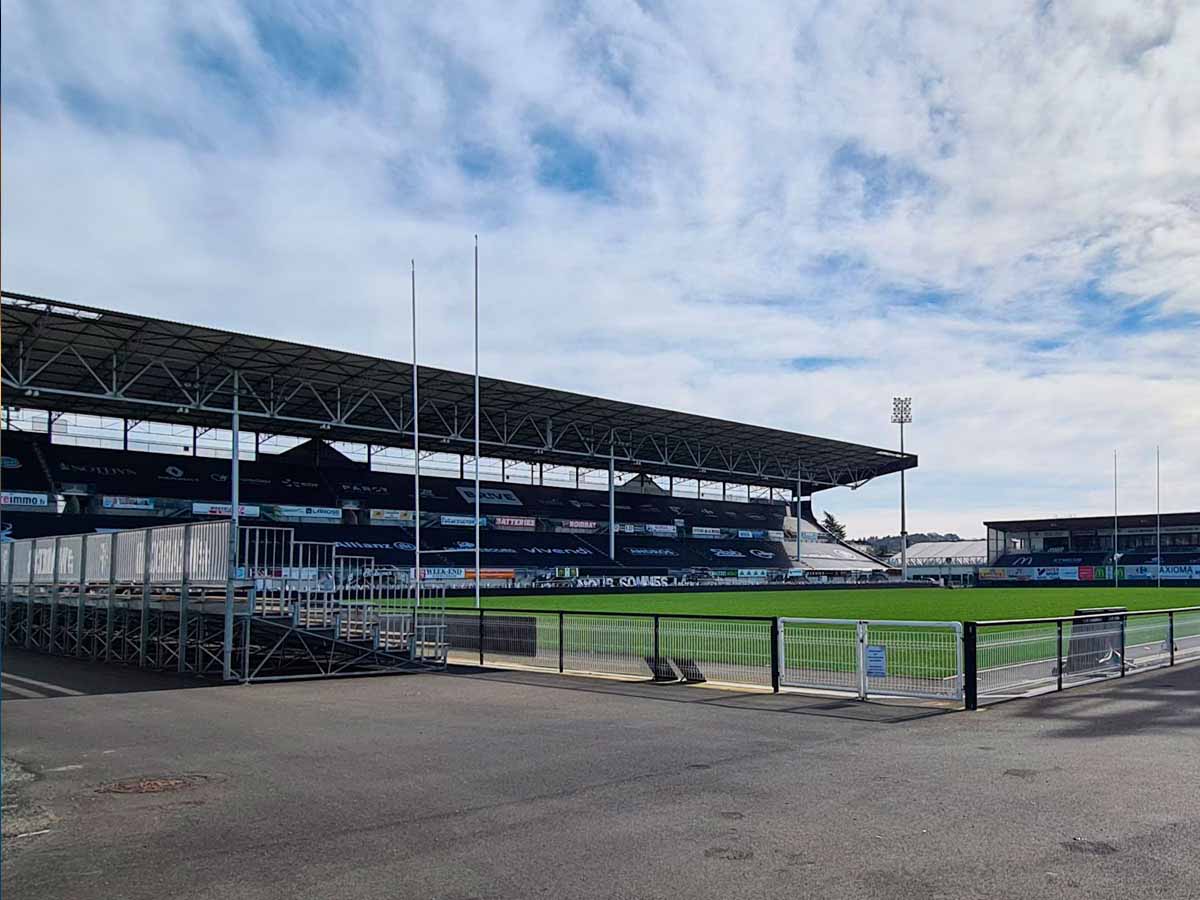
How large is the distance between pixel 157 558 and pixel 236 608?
3.72 m

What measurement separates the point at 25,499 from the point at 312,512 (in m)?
15.4

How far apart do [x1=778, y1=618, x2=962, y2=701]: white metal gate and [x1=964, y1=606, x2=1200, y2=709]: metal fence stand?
0.41 m

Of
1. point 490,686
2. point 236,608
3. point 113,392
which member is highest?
point 113,392

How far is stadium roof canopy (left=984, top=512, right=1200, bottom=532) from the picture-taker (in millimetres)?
90812

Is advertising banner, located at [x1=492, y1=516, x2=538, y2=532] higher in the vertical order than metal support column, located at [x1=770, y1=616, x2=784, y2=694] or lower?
higher

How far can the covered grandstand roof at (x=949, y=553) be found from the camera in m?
108

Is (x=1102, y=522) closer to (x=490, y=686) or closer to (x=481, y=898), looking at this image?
(x=490, y=686)

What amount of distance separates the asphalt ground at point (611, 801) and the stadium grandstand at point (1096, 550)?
7795cm

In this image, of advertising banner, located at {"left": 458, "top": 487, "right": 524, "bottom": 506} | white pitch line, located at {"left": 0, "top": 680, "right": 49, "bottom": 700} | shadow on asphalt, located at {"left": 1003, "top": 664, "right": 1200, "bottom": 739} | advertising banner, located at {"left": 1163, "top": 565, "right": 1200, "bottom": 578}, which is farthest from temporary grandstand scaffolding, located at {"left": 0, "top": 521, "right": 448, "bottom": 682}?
advertising banner, located at {"left": 1163, "top": 565, "right": 1200, "bottom": 578}

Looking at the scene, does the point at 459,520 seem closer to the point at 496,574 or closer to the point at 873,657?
the point at 496,574

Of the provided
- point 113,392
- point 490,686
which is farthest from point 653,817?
point 113,392

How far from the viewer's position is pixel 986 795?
25.6ft

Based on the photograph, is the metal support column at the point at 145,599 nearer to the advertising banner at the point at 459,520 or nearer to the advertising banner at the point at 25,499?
→ the advertising banner at the point at 25,499

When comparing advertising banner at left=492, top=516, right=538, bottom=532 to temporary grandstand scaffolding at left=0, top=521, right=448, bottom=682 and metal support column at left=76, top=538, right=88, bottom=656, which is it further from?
temporary grandstand scaffolding at left=0, top=521, right=448, bottom=682
